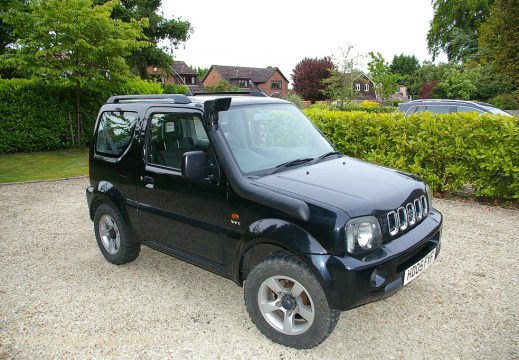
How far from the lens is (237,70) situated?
238 feet

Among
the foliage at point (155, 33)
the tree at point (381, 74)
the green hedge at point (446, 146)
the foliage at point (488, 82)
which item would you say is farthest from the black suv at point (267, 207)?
the foliage at point (488, 82)

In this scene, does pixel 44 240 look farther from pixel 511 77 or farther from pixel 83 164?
pixel 511 77

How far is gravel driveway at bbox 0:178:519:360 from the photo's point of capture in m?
3.15

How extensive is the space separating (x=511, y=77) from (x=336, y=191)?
138 ft

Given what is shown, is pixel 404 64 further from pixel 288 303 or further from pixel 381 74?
pixel 288 303

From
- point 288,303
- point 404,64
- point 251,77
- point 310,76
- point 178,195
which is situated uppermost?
point 404,64

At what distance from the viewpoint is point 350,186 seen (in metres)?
Answer: 3.21

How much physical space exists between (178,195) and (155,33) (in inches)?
1144

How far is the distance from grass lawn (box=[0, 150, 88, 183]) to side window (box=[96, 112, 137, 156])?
6487mm

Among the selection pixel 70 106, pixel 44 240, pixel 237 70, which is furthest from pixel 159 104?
pixel 237 70

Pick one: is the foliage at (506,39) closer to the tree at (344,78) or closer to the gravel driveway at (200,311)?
the tree at (344,78)

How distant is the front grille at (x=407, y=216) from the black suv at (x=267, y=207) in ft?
0.04

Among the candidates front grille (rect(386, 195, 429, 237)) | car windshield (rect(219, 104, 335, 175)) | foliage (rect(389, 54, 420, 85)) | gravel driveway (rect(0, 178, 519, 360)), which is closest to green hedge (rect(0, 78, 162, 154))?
gravel driveway (rect(0, 178, 519, 360))

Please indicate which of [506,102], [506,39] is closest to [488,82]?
[506,102]
